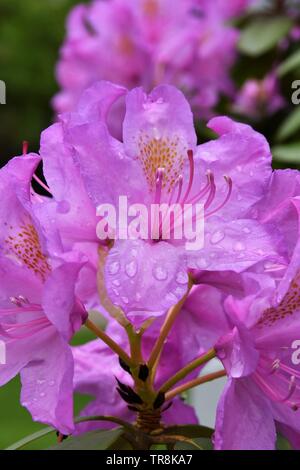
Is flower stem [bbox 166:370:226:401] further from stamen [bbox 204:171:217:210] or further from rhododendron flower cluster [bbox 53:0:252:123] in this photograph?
rhododendron flower cluster [bbox 53:0:252:123]

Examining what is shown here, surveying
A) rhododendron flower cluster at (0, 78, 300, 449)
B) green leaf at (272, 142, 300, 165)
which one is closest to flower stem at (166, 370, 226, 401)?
rhododendron flower cluster at (0, 78, 300, 449)

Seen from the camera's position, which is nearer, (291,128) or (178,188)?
(178,188)

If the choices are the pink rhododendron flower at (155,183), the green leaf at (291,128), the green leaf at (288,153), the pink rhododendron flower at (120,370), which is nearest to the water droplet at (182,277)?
the pink rhododendron flower at (155,183)

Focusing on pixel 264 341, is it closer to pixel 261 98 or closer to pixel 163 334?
pixel 163 334

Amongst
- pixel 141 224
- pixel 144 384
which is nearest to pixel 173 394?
pixel 144 384

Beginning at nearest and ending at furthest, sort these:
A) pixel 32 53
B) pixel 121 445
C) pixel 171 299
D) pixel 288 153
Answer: pixel 171 299, pixel 121 445, pixel 288 153, pixel 32 53

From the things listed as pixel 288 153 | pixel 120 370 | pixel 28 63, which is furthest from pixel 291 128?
pixel 28 63
